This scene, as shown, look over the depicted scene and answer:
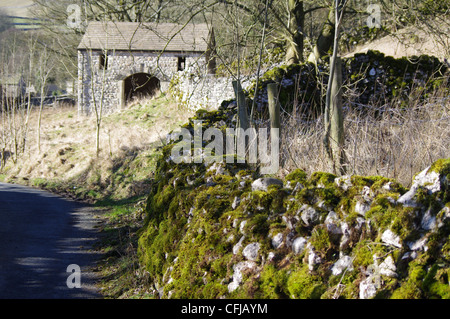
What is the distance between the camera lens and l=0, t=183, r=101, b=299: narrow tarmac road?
5.35 metres

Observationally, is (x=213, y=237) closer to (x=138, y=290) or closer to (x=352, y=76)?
(x=138, y=290)

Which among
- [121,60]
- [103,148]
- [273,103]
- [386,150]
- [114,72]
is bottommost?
[103,148]

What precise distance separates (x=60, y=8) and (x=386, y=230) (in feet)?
101

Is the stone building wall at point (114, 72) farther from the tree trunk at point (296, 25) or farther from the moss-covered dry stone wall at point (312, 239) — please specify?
the moss-covered dry stone wall at point (312, 239)

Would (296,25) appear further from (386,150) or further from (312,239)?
(312,239)

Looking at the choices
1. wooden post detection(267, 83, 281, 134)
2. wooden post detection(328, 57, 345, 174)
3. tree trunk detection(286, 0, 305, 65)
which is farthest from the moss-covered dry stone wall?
tree trunk detection(286, 0, 305, 65)

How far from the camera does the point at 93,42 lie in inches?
1019

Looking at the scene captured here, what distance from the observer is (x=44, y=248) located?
22.9ft

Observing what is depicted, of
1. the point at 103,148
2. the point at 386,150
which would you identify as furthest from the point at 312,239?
the point at 103,148

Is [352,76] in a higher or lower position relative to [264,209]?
higher

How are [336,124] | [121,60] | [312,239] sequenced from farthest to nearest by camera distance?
[121,60]
[336,124]
[312,239]

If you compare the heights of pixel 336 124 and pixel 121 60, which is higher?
pixel 121 60

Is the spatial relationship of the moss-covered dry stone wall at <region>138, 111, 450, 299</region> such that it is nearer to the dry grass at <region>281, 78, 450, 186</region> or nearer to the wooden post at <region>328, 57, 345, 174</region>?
the dry grass at <region>281, 78, 450, 186</region>
